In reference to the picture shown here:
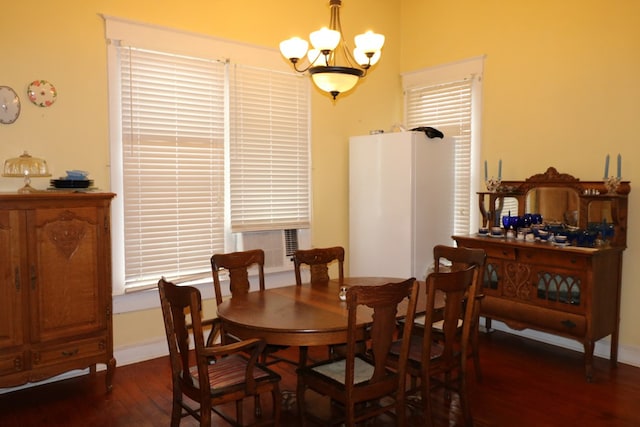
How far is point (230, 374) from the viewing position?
2561 millimetres

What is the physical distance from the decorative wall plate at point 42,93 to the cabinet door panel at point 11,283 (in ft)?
2.93

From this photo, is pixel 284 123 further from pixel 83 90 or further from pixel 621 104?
pixel 621 104

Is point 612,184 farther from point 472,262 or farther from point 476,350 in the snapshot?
point 476,350

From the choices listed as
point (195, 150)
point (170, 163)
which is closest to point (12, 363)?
point (170, 163)

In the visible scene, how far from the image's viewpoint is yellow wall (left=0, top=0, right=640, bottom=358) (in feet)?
11.7

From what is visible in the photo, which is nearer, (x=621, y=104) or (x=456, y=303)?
(x=456, y=303)

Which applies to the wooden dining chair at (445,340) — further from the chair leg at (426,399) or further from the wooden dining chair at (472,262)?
the wooden dining chair at (472,262)

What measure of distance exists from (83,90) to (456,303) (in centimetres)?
299

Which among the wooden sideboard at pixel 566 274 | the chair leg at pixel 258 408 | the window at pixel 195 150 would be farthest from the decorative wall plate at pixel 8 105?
the wooden sideboard at pixel 566 274

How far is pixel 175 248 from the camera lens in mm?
4164

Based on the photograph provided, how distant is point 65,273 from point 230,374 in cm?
146

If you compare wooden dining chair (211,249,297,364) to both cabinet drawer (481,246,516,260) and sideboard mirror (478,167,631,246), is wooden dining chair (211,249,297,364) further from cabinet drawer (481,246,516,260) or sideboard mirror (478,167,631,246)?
sideboard mirror (478,167,631,246)

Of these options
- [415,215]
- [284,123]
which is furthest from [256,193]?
[415,215]

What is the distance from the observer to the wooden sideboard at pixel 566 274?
367cm
